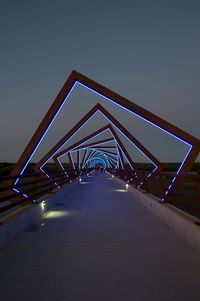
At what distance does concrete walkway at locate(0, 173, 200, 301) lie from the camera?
15.7 ft

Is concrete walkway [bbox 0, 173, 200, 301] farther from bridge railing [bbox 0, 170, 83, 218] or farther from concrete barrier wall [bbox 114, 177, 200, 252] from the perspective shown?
bridge railing [bbox 0, 170, 83, 218]

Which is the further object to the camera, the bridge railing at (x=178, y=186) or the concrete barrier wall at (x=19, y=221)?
the bridge railing at (x=178, y=186)

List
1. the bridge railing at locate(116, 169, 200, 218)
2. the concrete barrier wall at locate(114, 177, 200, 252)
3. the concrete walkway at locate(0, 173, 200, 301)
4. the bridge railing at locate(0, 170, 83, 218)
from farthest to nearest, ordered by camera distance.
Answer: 1. the bridge railing at locate(0, 170, 83, 218)
2. the bridge railing at locate(116, 169, 200, 218)
3. the concrete barrier wall at locate(114, 177, 200, 252)
4. the concrete walkway at locate(0, 173, 200, 301)

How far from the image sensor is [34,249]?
7309 mm

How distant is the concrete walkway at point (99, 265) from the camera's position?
15.7 ft

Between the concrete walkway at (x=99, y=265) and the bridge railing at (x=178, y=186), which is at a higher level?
the bridge railing at (x=178, y=186)

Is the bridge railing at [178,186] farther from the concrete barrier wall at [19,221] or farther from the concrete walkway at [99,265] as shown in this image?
the concrete barrier wall at [19,221]

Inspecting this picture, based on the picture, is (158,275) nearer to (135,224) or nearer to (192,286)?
(192,286)

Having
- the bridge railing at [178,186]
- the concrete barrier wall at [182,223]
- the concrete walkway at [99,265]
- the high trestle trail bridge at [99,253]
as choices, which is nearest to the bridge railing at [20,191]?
the high trestle trail bridge at [99,253]

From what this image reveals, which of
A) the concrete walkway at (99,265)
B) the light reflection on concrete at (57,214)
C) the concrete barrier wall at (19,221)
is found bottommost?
the concrete walkway at (99,265)

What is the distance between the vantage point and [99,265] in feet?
20.1

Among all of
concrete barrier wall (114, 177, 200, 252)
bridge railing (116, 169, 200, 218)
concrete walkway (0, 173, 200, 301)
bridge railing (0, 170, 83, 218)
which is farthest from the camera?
bridge railing (0, 170, 83, 218)

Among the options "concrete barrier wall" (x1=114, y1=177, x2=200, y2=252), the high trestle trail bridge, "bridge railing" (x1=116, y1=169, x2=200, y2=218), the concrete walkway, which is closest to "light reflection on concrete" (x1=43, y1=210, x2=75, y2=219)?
the high trestle trail bridge

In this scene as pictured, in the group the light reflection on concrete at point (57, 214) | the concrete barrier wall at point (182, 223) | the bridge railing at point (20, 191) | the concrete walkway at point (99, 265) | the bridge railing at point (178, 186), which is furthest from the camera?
the light reflection on concrete at point (57, 214)
